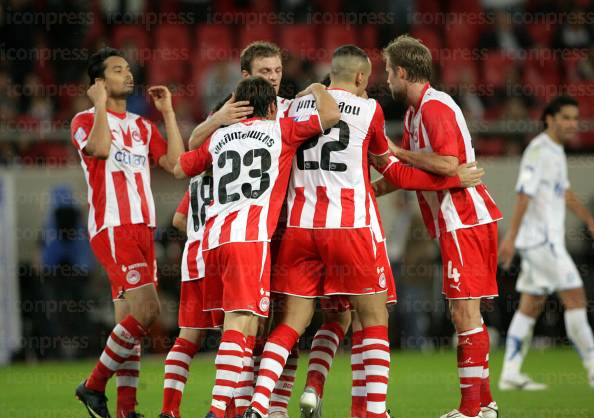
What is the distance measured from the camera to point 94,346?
41.7ft

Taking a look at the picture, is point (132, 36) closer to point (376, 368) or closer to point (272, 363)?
point (272, 363)

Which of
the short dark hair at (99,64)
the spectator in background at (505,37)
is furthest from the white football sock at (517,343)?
the spectator in background at (505,37)

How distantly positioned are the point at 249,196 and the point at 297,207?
0.36 m

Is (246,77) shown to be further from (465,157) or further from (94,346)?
(94,346)

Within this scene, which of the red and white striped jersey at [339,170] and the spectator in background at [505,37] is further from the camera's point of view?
A: the spectator in background at [505,37]

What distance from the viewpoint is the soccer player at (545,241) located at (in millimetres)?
9695

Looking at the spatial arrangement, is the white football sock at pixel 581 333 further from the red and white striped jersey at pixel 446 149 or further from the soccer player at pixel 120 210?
the soccer player at pixel 120 210

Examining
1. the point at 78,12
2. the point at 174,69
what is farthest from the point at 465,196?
the point at 78,12

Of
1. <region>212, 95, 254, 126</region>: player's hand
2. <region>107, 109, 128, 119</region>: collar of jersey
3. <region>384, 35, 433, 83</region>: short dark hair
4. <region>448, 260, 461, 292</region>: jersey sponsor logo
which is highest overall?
<region>384, 35, 433, 83</region>: short dark hair

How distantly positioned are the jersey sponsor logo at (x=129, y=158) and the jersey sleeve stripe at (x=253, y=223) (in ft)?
4.89

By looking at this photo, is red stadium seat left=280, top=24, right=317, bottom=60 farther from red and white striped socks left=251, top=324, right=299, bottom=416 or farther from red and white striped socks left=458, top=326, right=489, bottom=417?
red and white striped socks left=251, top=324, right=299, bottom=416

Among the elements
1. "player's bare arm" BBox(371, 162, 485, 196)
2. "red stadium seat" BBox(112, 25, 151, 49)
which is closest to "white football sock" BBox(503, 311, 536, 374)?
"player's bare arm" BBox(371, 162, 485, 196)

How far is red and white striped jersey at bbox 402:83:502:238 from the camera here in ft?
22.1

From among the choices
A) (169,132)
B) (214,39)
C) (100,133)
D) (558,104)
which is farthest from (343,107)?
(214,39)
